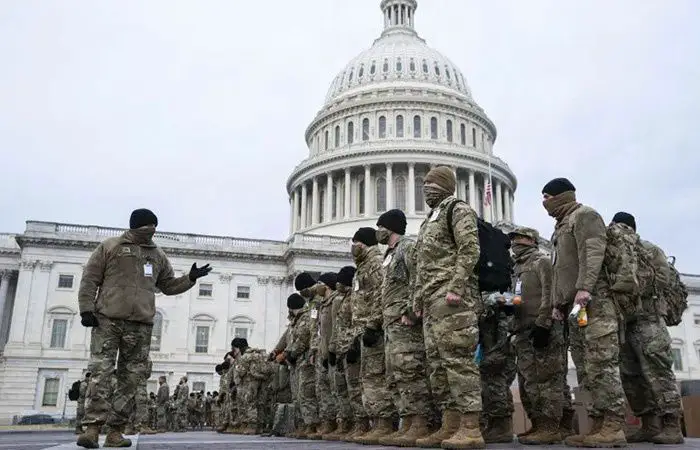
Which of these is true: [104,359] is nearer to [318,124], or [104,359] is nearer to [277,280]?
[277,280]

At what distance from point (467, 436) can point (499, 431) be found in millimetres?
2618

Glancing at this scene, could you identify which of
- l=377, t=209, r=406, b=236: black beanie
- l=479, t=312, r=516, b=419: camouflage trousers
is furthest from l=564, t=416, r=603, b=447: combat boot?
l=377, t=209, r=406, b=236: black beanie

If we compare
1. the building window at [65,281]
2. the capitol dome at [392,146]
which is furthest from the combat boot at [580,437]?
the capitol dome at [392,146]

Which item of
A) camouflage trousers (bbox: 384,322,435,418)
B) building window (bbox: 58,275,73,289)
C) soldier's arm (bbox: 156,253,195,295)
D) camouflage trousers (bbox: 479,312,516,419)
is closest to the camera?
camouflage trousers (bbox: 384,322,435,418)

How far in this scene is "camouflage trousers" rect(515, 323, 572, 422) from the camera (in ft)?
25.6

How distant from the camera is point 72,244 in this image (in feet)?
160

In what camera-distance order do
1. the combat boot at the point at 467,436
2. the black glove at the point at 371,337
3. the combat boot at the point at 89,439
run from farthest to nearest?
the black glove at the point at 371,337
the combat boot at the point at 89,439
the combat boot at the point at 467,436

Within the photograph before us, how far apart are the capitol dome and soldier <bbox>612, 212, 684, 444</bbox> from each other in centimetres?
5145

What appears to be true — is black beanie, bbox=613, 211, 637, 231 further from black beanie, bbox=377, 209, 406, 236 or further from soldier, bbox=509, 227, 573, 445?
black beanie, bbox=377, 209, 406, 236

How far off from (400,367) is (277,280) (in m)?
45.9

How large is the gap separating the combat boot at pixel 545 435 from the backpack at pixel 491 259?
1.86 meters

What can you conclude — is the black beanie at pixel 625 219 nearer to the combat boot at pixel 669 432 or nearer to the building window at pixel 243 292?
the combat boot at pixel 669 432

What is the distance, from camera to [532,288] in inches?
340

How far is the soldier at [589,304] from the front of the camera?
21.5 feet
